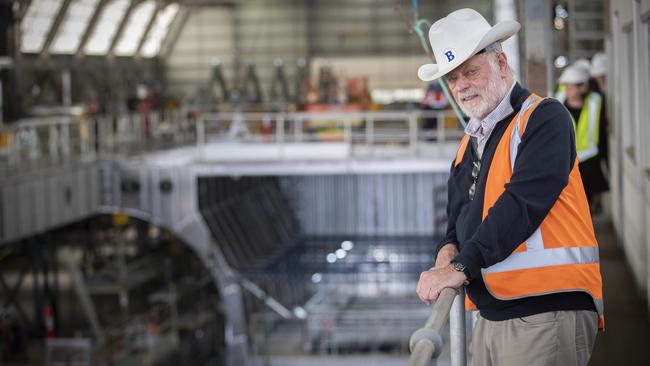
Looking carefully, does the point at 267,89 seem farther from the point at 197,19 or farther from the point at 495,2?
the point at 495,2

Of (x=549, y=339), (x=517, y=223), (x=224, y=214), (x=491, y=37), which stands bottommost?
A: (x=224, y=214)

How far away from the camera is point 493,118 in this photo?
296 cm

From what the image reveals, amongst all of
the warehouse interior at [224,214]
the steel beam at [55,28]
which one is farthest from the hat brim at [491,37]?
the steel beam at [55,28]

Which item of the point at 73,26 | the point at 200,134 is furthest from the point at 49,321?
the point at 73,26

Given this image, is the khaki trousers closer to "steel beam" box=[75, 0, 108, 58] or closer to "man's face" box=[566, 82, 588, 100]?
"man's face" box=[566, 82, 588, 100]

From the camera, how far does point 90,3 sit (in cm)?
3647

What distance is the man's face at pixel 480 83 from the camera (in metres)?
2.91

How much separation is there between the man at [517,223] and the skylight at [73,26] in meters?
33.9

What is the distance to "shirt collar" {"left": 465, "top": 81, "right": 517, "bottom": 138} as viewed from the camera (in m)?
2.96

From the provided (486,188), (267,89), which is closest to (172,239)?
(267,89)

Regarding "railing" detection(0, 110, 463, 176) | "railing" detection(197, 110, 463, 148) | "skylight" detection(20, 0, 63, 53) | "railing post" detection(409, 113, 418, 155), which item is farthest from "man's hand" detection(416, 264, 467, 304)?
"skylight" detection(20, 0, 63, 53)

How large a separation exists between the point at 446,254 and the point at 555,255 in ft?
1.43

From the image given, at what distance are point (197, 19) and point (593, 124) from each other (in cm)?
3869

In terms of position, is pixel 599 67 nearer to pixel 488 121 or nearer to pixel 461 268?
pixel 488 121
